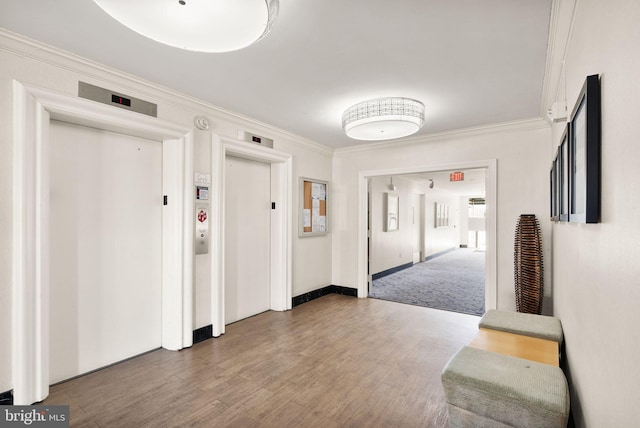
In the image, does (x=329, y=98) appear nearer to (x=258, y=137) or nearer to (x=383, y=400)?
(x=258, y=137)

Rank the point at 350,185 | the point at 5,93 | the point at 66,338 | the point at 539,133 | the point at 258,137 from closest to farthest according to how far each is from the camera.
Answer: the point at 5,93, the point at 66,338, the point at 539,133, the point at 258,137, the point at 350,185

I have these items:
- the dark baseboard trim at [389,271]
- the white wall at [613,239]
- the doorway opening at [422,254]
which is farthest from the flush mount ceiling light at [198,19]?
the dark baseboard trim at [389,271]

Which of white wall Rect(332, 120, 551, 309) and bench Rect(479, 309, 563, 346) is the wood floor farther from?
white wall Rect(332, 120, 551, 309)

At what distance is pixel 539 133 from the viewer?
357 centimetres

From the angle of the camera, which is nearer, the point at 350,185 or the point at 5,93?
the point at 5,93

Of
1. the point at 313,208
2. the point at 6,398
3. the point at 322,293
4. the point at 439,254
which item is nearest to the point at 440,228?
the point at 439,254

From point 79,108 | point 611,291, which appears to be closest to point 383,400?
point 611,291

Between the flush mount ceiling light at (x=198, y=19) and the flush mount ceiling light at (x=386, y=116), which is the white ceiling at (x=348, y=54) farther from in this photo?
the flush mount ceiling light at (x=198, y=19)

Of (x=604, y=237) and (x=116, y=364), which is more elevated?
(x=604, y=237)

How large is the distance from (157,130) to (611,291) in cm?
315

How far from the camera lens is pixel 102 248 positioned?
2621 millimetres

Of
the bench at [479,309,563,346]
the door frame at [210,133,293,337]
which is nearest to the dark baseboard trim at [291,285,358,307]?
the door frame at [210,133,293,337]

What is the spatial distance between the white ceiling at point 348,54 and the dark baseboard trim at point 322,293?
8.71 feet

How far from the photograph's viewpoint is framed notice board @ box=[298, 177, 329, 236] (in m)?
4.53
